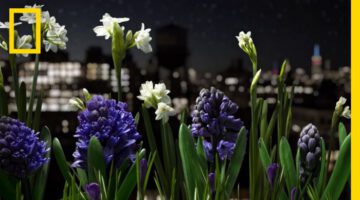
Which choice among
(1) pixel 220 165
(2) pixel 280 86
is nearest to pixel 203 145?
(1) pixel 220 165

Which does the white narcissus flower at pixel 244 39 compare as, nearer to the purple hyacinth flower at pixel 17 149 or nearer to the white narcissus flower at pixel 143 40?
the white narcissus flower at pixel 143 40

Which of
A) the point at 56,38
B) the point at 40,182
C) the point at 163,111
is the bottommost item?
the point at 40,182

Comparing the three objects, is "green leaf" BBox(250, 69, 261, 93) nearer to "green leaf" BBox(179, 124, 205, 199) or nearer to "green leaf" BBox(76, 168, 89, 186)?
"green leaf" BBox(179, 124, 205, 199)

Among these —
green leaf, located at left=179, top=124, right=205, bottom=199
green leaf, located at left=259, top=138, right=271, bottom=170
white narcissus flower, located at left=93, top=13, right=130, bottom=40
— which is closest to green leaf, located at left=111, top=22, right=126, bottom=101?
white narcissus flower, located at left=93, top=13, right=130, bottom=40

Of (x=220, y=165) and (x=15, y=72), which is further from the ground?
(x=15, y=72)

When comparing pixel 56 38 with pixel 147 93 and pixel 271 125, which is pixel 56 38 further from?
pixel 271 125

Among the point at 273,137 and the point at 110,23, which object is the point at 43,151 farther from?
the point at 273,137

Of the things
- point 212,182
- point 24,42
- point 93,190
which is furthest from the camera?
point 24,42

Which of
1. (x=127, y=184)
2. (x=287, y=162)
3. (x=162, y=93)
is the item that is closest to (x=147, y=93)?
(x=162, y=93)
